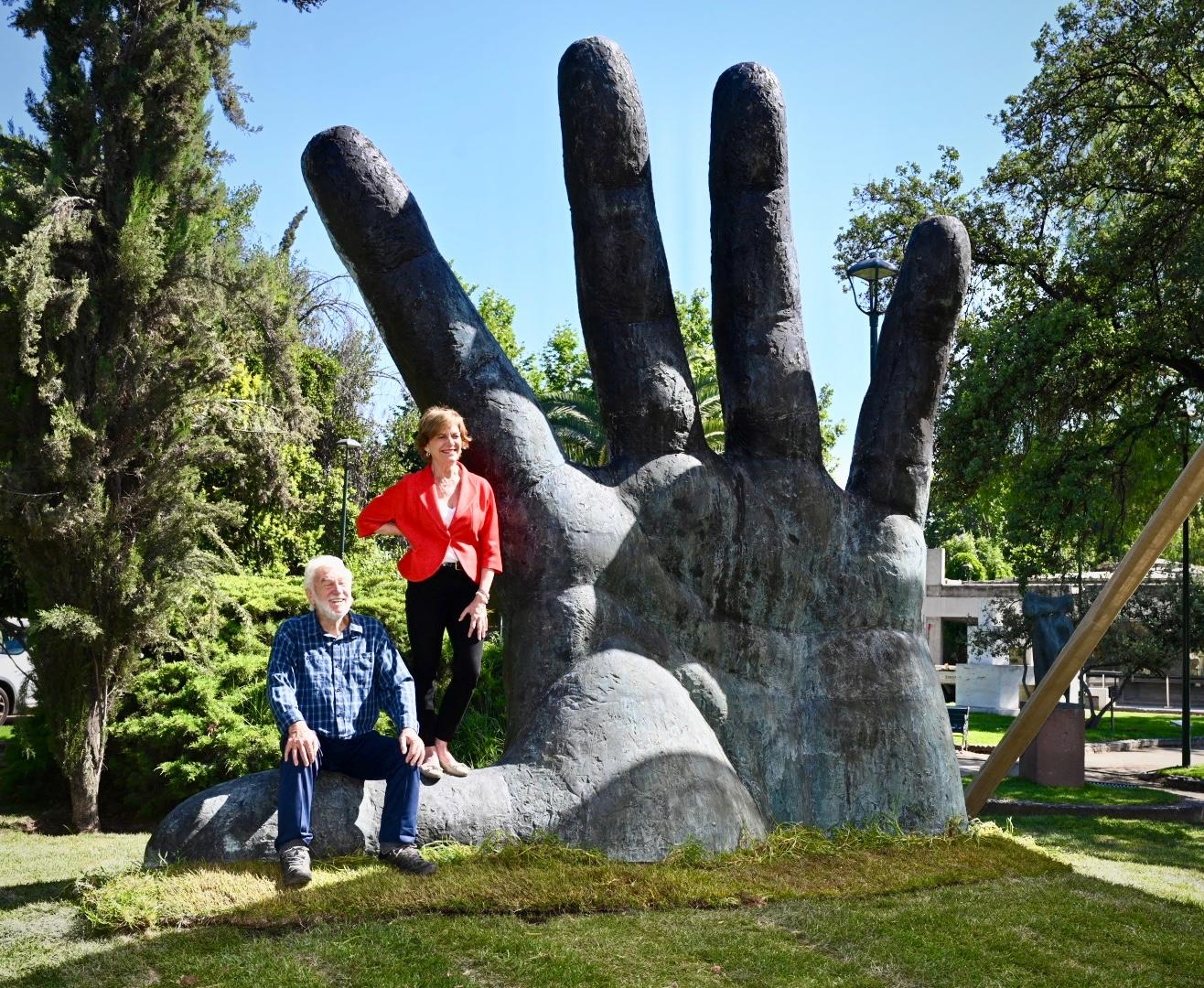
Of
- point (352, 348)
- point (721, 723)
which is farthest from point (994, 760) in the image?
point (352, 348)

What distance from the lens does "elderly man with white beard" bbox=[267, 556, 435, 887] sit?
511cm

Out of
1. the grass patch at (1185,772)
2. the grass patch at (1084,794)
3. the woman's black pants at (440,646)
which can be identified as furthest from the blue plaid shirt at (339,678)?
the grass patch at (1185,772)

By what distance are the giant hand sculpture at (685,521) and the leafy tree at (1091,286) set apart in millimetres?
7322

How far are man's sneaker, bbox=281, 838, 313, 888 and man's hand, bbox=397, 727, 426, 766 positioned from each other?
1.92 feet

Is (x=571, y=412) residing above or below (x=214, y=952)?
above

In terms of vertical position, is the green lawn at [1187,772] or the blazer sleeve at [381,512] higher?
the blazer sleeve at [381,512]

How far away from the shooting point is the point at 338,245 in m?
6.57

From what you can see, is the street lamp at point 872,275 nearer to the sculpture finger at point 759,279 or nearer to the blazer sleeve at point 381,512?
the sculpture finger at point 759,279

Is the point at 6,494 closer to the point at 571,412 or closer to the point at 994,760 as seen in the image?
the point at 994,760

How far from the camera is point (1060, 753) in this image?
48.2 feet

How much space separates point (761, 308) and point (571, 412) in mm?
16897

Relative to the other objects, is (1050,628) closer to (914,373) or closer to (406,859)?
(914,373)

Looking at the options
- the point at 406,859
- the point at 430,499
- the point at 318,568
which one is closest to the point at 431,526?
the point at 430,499

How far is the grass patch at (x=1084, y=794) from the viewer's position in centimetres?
1292
